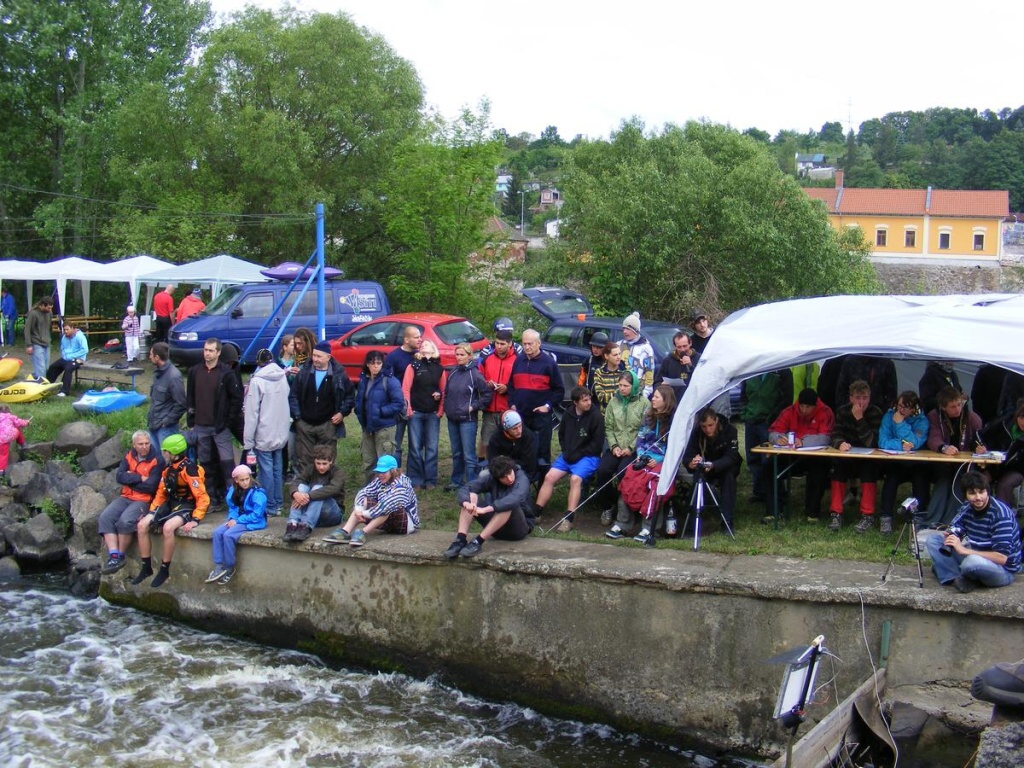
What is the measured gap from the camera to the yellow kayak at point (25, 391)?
16969 mm

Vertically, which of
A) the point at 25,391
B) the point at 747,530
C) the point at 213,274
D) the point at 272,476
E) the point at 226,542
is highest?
A: the point at 213,274

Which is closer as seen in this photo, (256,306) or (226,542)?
(226,542)

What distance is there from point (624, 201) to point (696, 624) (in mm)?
16087

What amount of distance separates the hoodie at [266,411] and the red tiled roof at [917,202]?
68.2 m

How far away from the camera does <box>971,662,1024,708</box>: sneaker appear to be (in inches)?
252

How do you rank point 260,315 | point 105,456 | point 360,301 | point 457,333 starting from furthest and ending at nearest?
point 360,301 → point 260,315 → point 457,333 → point 105,456

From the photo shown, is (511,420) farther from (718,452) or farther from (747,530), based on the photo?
(747,530)

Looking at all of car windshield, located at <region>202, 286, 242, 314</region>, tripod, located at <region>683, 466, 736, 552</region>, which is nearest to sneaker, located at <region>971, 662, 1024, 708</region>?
tripod, located at <region>683, 466, 736, 552</region>

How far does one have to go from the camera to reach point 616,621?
862cm

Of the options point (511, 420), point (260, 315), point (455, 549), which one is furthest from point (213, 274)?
point (455, 549)

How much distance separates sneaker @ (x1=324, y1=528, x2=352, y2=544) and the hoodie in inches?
56.8

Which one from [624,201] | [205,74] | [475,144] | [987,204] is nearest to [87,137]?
[205,74]

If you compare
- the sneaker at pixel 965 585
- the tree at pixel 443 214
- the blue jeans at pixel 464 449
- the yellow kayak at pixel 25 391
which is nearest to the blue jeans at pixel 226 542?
the blue jeans at pixel 464 449

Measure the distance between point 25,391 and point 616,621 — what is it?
41.0ft
